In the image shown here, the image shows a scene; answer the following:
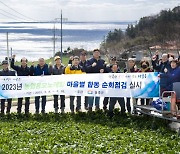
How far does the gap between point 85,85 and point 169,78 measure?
9.04ft

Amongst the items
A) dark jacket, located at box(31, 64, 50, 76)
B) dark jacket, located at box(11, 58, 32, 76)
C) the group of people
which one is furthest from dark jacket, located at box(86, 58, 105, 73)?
dark jacket, located at box(11, 58, 32, 76)

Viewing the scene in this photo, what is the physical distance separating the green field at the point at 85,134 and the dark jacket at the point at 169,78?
39.0 inches

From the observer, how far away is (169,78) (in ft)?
43.2

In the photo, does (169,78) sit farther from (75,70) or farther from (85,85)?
(75,70)

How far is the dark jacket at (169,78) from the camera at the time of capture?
43.0 ft

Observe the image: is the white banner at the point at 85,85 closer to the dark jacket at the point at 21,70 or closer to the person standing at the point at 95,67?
the dark jacket at the point at 21,70

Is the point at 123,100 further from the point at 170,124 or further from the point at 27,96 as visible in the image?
the point at 27,96

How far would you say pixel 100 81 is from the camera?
47.3ft

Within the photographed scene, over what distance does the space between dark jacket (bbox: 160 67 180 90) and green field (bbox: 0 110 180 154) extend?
99 centimetres

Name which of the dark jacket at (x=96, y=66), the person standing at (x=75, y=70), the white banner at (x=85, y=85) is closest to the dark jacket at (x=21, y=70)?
the white banner at (x=85, y=85)

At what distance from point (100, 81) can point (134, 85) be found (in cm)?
111

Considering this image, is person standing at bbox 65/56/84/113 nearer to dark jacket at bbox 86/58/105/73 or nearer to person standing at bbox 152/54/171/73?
dark jacket at bbox 86/58/105/73

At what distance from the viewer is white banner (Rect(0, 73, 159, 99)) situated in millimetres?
13820

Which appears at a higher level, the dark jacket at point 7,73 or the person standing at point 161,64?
the person standing at point 161,64
